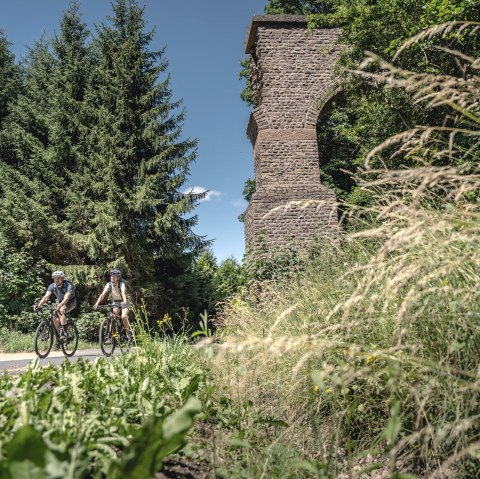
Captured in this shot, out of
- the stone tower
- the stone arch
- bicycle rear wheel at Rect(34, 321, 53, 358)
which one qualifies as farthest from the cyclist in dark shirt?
the stone arch

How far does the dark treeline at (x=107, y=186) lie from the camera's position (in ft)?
48.1

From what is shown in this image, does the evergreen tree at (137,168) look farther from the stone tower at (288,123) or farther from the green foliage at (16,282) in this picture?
the stone tower at (288,123)

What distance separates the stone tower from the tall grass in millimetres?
8234

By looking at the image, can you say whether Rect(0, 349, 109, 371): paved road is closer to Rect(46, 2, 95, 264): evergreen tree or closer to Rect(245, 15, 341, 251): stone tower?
Rect(245, 15, 341, 251): stone tower

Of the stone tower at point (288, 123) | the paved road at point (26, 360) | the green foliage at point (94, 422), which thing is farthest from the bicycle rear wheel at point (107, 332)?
the green foliage at point (94, 422)

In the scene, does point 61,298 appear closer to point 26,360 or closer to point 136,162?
point 26,360

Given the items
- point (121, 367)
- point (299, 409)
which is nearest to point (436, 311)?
point (299, 409)

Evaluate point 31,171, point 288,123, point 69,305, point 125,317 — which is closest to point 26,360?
point 69,305

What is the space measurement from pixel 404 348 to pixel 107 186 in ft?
47.7

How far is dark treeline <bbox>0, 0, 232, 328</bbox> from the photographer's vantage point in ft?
48.1

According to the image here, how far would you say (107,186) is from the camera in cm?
1520

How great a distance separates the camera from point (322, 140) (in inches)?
850

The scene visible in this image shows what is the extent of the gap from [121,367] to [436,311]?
79.2 inches

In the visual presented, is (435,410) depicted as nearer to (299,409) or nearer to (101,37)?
(299,409)
